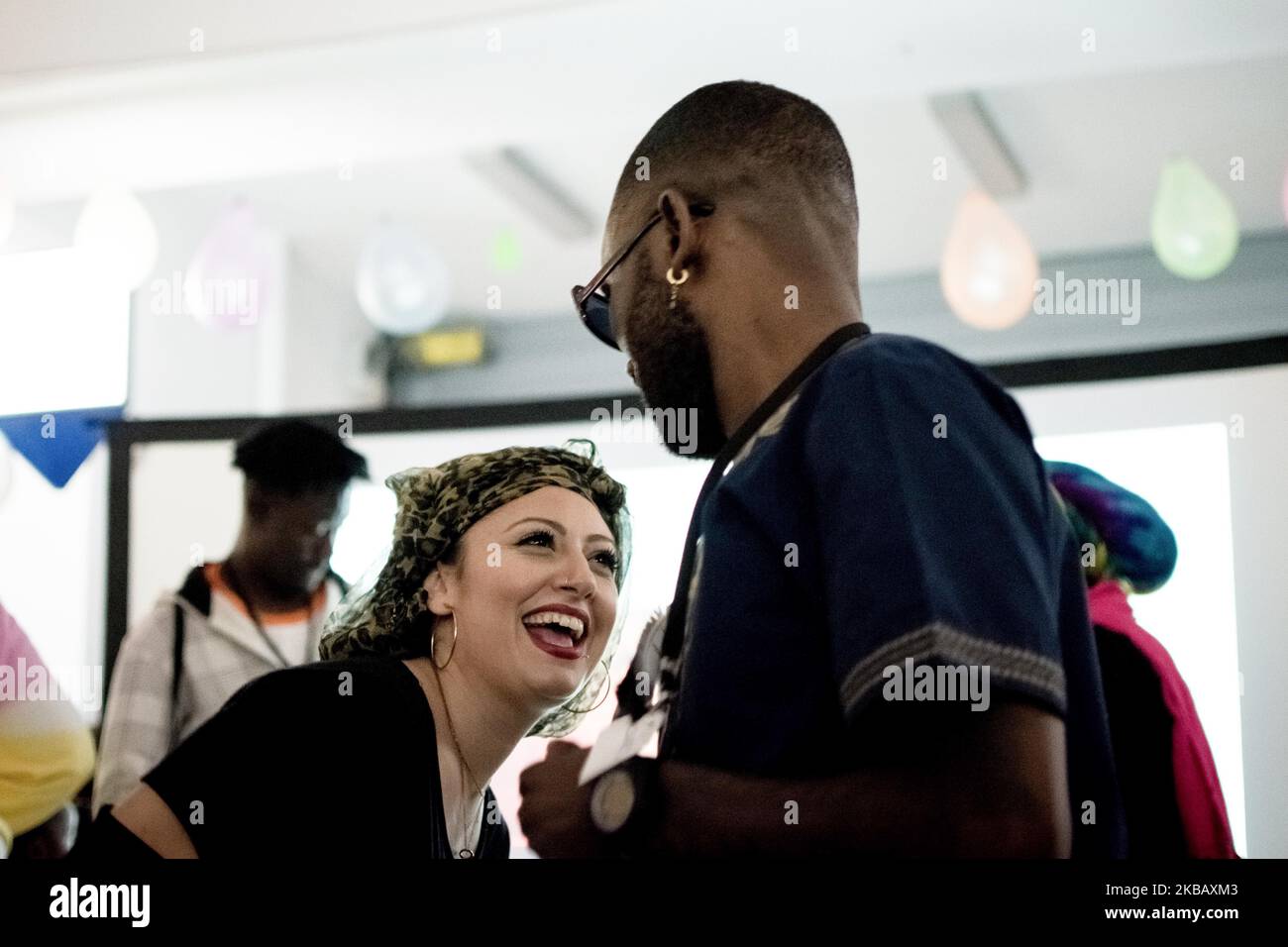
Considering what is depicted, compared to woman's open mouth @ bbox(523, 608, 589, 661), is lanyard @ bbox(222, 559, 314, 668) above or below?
above

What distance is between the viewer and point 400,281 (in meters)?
3.75

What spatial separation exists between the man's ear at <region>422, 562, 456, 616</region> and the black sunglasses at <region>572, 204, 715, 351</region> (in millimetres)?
399

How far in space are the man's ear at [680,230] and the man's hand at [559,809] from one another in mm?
412

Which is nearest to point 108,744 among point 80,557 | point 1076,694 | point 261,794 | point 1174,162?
point 261,794

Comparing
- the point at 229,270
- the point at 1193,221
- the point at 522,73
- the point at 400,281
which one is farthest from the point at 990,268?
the point at 229,270

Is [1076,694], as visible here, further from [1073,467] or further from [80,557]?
[80,557]

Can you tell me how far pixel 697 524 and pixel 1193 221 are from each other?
2575 millimetres

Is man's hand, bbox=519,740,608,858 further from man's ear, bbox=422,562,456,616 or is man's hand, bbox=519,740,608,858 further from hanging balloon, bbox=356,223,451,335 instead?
hanging balloon, bbox=356,223,451,335

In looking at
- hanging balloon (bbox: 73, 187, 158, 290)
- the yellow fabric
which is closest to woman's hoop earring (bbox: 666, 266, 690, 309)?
the yellow fabric

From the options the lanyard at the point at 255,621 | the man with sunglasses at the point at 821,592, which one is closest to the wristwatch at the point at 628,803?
the man with sunglasses at the point at 821,592

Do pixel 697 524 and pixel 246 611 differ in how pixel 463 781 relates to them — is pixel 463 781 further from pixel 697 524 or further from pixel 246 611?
pixel 246 611

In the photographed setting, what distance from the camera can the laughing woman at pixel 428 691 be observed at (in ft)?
4.20

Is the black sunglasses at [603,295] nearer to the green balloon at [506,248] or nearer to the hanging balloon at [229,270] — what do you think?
the hanging balloon at [229,270]

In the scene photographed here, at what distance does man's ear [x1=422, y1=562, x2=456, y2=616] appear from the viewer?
1.58m
